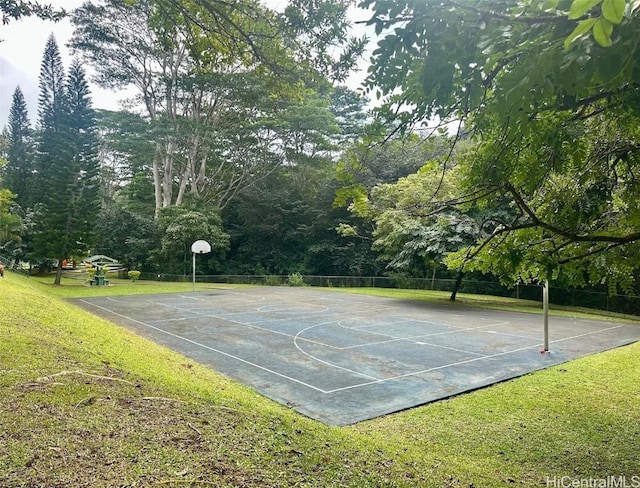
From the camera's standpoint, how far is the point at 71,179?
867 inches

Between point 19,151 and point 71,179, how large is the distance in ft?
47.4

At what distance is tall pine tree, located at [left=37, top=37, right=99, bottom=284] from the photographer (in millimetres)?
20719

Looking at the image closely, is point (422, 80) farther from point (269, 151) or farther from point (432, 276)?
point (269, 151)

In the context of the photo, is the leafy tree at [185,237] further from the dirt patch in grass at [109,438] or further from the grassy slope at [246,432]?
the dirt patch in grass at [109,438]

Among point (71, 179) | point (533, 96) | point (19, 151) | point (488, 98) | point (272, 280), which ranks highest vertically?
point (19, 151)

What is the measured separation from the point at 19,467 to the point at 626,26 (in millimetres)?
2987

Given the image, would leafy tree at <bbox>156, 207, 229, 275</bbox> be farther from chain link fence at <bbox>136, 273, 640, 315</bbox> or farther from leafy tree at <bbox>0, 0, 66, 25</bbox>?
leafy tree at <bbox>0, 0, 66, 25</bbox>

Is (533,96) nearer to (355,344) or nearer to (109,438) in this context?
(109,438)

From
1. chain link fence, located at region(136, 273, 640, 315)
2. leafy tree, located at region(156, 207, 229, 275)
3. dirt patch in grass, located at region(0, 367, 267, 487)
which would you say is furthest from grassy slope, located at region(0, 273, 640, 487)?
leafy tree, located at region(156, 207, 229, 275)

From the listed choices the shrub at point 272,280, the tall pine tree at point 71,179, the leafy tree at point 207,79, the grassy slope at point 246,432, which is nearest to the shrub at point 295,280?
the shrub at point 272,280

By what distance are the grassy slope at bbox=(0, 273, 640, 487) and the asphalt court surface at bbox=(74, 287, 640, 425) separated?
527 millimetres

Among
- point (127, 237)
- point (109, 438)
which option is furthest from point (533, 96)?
point (127, 237)

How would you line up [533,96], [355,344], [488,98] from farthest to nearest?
[355,344] → [488,98] → [533,96]

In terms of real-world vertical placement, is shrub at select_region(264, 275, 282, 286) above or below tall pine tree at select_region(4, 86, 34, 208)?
below
